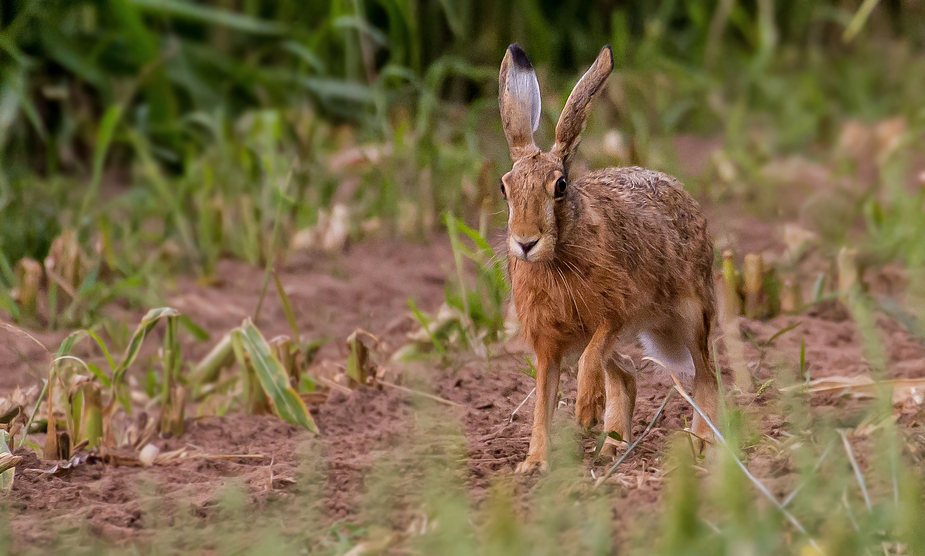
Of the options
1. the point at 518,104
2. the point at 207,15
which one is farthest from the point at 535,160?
the point at 207,15

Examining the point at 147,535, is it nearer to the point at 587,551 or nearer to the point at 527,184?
the point at 587,551

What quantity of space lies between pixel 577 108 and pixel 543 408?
74 cm

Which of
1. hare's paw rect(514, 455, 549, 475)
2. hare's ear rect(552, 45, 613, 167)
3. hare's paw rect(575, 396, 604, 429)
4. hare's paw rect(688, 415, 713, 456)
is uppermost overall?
hare's ear rect(552, 45, 613, 167)

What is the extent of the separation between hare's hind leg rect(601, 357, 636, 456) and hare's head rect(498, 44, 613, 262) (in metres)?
0.44

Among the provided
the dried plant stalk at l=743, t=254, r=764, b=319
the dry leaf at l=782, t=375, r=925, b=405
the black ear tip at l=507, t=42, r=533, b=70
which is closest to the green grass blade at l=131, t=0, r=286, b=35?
the dried plant stalk at l=743, t=254, r=764, b=319

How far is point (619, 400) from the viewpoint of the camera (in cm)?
304

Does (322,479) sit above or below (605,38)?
below

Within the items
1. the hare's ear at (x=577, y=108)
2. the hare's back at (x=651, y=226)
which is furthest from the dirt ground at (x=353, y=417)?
the hare's ear at (x=577, y=108)

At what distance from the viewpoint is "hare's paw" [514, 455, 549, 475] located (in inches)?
110

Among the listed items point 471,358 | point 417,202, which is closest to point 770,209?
point 417,202

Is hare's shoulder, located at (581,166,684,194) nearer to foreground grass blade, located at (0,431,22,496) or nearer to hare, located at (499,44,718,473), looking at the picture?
hare, located at (499,44,718,473)

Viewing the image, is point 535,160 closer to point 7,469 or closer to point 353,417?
point 353,417

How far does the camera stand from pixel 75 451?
3.32 meters

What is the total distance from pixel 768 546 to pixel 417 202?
354 cm
